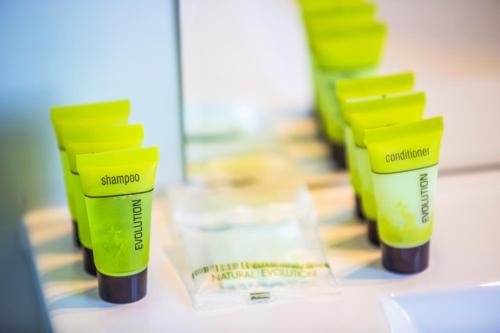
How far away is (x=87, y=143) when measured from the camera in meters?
0.55

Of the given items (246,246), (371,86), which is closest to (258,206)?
(246,246)

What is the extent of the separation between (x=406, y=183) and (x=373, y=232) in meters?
0.11

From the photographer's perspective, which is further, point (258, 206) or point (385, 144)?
point (258, 206)

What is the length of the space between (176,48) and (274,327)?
33cm

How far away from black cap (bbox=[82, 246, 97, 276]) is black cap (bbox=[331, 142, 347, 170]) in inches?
13.2

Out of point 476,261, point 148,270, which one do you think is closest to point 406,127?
point 476,261

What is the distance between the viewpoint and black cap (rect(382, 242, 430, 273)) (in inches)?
22.8

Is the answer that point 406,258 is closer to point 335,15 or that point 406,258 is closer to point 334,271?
point 334,271

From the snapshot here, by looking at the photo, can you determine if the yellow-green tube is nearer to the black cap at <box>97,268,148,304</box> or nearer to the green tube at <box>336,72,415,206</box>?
the green tube at <box>336,72,415,206</box>

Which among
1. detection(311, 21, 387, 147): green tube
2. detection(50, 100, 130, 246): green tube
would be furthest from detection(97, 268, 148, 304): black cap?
detection(311, 21, 387, 147): green tube

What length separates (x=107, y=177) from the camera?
50 centimetres

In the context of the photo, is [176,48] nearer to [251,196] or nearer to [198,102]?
[198,102]

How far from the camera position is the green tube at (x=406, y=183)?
54 centimetres

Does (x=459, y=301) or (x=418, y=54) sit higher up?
(x=418, y=54)
